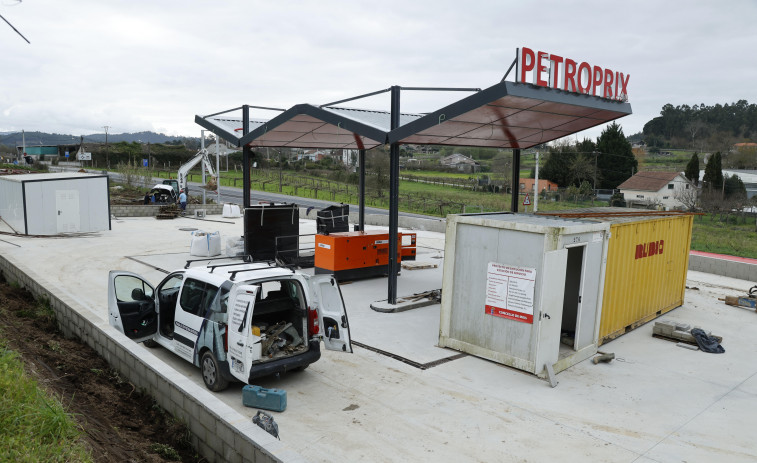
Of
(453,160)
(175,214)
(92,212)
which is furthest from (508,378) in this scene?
(453,160)

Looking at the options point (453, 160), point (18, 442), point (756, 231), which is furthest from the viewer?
point (453, 160)

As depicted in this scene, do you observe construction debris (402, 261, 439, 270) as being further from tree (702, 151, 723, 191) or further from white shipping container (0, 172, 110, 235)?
tree (702, 151, 723, 191)

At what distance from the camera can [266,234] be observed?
17453mm

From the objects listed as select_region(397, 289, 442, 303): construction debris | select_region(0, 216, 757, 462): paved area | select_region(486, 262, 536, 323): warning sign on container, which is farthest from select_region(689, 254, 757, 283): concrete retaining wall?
select_region(486, 262, 536, 323): warning sign on container

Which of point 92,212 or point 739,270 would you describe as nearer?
point 739,270

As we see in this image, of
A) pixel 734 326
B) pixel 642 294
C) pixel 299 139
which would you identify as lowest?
pixel 734 326

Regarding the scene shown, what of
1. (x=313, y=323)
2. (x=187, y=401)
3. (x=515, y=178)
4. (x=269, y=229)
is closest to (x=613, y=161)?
(x=515, y=178)

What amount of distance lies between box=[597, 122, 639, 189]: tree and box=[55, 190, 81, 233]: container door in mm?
50253

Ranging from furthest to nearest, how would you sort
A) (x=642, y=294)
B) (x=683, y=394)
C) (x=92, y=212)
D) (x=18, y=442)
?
(x=92, y=212), (x=642, y=294), (x=683, y=394), (x=18, y=442)

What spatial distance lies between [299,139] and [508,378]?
1335cm

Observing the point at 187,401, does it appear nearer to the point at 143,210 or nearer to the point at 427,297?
the point at 427,297

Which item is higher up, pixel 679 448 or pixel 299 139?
pixel 299 139

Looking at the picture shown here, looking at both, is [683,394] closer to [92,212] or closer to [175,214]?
[92,212]

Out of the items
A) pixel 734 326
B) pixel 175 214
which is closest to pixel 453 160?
pixel 175 214
